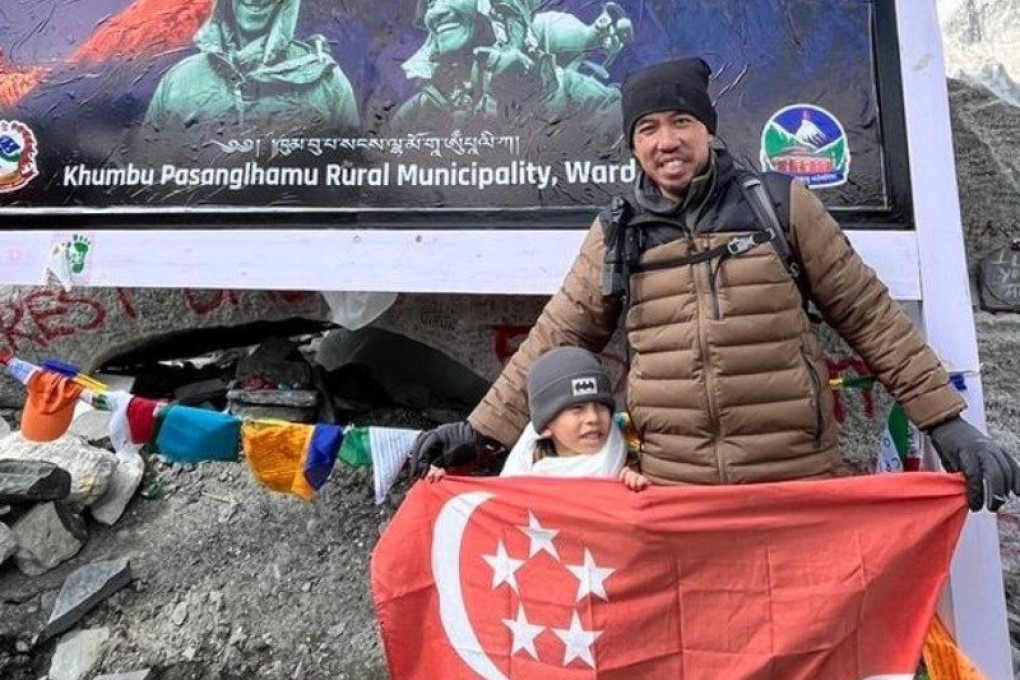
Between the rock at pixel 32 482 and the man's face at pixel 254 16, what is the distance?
7.85ft

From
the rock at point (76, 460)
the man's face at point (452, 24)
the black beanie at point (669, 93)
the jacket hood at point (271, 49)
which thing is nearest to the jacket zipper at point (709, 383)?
the black beanie at point (669, 93)

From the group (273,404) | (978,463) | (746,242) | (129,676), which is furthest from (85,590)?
(978,463)

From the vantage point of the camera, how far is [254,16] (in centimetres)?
395

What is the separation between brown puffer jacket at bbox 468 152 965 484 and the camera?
212 centimetres

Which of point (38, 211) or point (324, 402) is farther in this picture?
point (324, 402)

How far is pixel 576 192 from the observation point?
136 inches

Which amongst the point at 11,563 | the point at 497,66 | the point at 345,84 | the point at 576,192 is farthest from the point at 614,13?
the point at 11,563

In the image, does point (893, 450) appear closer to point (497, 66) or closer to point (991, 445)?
point (991, 445)

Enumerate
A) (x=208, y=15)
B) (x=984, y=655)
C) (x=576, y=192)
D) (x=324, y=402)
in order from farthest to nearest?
1. (x=324, y=402)
2. (x=208, y=15)
3. (x=576, y=192)
4. (x=984, y=655)

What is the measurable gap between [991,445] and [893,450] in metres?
1.03

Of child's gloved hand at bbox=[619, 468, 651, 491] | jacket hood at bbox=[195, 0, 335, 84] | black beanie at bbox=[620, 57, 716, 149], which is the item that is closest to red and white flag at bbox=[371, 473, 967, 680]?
child's gloved hand at bbox=[619, 468, 651, 491]

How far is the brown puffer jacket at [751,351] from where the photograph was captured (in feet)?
6.97

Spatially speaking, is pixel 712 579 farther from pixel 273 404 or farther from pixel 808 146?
pixel 273 404

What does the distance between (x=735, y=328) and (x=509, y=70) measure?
2083 mm
